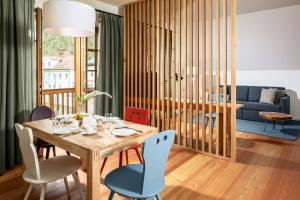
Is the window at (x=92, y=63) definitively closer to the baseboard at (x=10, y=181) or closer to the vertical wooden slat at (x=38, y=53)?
the vertical wooden slat at (x=38, y=53)

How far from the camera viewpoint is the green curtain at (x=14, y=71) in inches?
108

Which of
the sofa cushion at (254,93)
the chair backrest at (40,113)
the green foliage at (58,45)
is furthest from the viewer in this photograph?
the sofa cushion at (254,93)

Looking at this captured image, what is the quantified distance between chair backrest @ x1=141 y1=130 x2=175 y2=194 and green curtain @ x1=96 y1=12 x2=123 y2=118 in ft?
9.00

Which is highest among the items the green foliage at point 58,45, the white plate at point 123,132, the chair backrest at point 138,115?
the green foliage at point 58,45

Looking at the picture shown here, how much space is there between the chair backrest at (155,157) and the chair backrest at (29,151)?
0.84 meters

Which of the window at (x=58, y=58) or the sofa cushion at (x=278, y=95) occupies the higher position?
the window at (x=58, y=58)

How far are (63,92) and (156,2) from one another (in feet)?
7.85

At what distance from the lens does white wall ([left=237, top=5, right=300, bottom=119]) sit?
5555 millimetres

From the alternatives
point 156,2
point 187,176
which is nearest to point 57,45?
point 156,2

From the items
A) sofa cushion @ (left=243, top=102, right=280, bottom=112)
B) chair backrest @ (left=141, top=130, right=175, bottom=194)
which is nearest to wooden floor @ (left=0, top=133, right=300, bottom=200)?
chair backrest @ (left=141, top=130, right=175, bottom=194)

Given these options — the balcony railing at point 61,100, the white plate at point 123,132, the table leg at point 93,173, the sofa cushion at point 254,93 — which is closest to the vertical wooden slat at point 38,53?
the balcony railing at point 61,100

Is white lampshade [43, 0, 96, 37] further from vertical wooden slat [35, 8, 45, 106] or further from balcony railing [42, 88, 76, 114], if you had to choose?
balcony railing [42, 88, 76, 114]

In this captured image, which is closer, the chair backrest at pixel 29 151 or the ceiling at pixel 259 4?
the chair backrest at pixel 29 151

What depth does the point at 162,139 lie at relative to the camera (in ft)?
5.10
